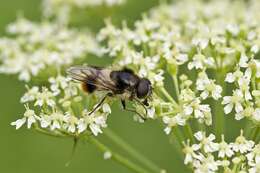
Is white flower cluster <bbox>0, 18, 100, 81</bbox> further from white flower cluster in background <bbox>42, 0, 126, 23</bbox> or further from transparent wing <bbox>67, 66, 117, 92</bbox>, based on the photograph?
transparent wing <bbox>67, 66, 117, 92</bbox>

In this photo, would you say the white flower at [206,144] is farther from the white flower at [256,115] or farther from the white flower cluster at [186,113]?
the white flower at [256,115]

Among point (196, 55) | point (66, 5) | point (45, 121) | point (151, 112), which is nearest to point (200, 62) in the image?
point (196, 55)

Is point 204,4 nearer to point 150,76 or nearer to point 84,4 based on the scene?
point 84,4

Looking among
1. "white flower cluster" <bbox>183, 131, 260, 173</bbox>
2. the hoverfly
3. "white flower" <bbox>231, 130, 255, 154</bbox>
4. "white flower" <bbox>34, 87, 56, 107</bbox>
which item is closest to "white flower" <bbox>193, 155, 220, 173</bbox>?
"white flower cluster" <bbox>183, 131, 260, 173</bbox>

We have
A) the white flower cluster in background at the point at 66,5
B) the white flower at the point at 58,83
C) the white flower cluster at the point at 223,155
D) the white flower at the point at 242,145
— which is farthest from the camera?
the white flower cluster in background at the point at 66,5

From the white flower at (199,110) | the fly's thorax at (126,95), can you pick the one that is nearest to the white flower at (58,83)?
the fly's thorax at (126,95)

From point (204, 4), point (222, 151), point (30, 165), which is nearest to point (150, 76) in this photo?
point (222, 151)

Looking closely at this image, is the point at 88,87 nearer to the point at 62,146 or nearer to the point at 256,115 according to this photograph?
the point at 256,115
